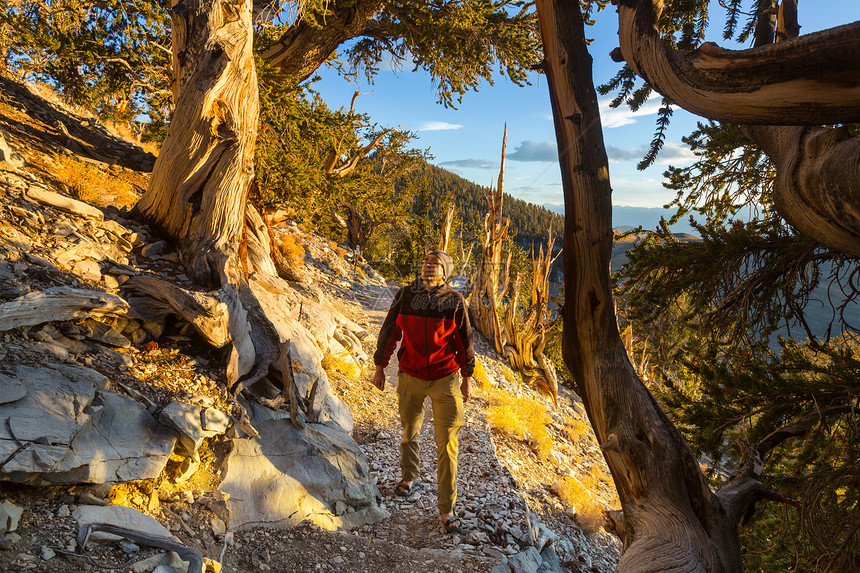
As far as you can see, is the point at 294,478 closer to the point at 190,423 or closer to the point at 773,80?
the point at 190,423

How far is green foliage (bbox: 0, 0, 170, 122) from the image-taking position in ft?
24.2

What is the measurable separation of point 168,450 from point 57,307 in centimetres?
139

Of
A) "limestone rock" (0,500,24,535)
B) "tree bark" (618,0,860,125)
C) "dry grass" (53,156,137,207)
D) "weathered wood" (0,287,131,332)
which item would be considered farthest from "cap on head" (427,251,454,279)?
"dry grass" (53,156,137,207)

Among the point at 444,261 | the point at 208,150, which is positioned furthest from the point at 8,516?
the point at 208,150

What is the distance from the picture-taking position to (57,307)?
128 inches

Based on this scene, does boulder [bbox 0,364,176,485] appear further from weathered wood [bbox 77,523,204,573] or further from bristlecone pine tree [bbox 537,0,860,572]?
bristlecone pine tree [bbox 537,0,860,572]

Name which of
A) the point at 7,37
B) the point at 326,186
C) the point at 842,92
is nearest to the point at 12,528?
the point at 842,92

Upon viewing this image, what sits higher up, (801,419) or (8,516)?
(801,419)

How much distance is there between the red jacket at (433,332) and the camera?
3639 mm

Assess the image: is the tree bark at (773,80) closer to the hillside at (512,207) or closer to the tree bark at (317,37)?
the tree bark at (317,37)

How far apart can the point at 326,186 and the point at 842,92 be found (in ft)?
29.9

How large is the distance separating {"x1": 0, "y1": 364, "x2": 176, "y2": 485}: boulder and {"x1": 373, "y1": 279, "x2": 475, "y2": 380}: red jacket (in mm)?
1851

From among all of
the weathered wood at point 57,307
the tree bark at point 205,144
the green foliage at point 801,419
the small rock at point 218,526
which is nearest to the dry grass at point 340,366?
the tree bark at point 205,144

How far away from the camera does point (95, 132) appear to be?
8633 millimetres
